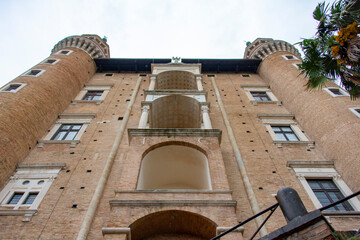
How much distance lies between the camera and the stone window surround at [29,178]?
1019 cm

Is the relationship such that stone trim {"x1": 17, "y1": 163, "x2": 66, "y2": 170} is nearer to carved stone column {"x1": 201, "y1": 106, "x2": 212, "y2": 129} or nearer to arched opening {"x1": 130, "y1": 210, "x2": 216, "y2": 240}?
arched opening {"x1": 130, "y1": 210, "x2": 216, "y2": 240}

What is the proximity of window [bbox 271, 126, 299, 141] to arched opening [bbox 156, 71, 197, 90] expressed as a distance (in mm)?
7599

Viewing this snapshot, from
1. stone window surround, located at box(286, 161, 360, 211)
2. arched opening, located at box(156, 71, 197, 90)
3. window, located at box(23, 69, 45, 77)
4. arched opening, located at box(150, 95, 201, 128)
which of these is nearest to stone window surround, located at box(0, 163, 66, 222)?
arched opening, located at box(150, 95, 201, 128)

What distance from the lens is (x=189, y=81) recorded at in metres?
21.9

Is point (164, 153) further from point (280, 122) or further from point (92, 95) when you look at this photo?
point (92, 95)

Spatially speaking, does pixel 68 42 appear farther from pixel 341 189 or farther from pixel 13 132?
pixel 341 189

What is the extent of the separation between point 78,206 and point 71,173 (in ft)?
7.20

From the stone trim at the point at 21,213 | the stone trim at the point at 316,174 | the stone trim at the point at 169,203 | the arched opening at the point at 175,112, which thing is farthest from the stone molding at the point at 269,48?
the stone trim at the point at 21,213

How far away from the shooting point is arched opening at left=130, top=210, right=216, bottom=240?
29.3 feet

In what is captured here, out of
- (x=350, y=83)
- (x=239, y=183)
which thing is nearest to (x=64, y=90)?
(x=239, y=183)

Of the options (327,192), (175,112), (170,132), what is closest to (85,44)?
(175,112)

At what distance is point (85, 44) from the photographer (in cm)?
2450

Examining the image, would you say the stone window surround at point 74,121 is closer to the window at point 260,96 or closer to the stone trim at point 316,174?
the stone trim at point 316,174

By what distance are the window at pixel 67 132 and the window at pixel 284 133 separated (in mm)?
11504
